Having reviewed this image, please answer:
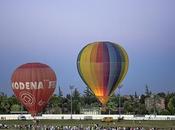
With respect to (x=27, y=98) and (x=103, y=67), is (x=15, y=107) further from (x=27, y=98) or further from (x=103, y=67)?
(x=103, y=67)

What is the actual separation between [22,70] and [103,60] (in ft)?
31.4

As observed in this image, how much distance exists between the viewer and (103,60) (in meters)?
67.1

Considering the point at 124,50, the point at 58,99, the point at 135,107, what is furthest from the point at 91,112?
the point at 124,50

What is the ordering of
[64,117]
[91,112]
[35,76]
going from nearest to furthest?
[35,76] < [64,117] < [91,112]

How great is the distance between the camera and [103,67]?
66.6m

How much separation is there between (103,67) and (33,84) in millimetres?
8482

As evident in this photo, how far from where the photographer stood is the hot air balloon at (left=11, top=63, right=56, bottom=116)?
213ft

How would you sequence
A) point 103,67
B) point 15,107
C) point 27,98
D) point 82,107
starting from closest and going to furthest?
point 27,98 → point 103,67 → point 15,107 → point 82,107

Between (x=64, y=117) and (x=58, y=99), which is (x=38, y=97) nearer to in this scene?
(x=64, y=117)

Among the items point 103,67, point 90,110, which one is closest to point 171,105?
point 90,110

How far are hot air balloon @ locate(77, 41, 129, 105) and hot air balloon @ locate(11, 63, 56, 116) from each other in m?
4.54

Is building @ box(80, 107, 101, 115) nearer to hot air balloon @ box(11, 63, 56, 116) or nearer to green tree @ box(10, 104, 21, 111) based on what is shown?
green tree @ box(10, 104, 21, 111)

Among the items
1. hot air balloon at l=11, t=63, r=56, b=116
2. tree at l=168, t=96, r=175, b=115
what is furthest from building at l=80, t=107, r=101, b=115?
hot air balloon at l=11, t=63, r=56, b=116

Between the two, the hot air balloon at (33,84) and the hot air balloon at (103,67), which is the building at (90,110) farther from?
the hot air balloon at (33,84)
